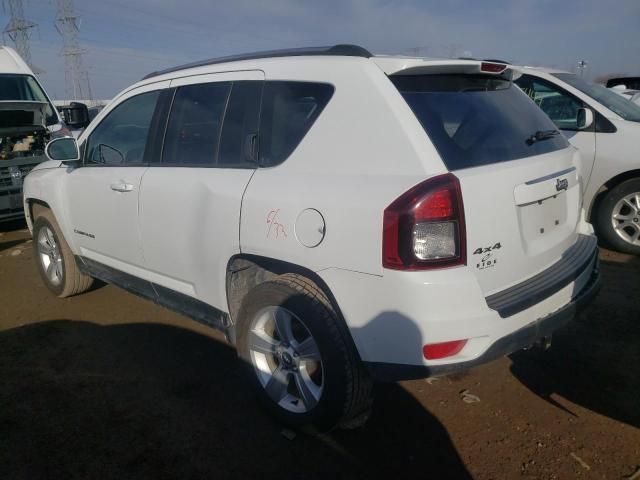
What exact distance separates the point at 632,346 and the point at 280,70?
117 inches

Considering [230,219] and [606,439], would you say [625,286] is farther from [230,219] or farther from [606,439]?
[230,219]

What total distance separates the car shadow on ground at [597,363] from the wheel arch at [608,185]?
1.32 m

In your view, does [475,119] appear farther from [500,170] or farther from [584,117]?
[584,117]

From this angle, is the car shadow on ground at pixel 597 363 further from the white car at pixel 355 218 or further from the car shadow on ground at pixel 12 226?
the car shadow on ground at pixel 12 226

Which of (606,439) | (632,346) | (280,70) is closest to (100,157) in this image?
(280,70)

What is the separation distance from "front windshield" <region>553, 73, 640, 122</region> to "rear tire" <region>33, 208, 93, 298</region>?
536 centimetres

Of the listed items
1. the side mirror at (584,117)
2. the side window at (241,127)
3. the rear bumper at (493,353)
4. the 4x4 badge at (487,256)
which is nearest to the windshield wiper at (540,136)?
the 4x4 badge at (487,256)

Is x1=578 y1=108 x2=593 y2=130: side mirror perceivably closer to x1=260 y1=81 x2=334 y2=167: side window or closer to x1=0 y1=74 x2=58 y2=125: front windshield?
x1=260 y1=81 x2=334 y2=167: side window

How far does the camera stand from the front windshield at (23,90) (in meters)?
7.90

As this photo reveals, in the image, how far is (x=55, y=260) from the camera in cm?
465

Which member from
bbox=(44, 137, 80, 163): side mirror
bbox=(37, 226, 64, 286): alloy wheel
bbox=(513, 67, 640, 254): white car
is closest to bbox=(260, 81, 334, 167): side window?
bbox=(44, 137, 80, 163): side mirror

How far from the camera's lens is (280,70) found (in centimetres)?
265

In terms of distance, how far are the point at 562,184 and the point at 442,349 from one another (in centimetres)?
112

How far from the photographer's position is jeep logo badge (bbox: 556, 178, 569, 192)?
250cm
